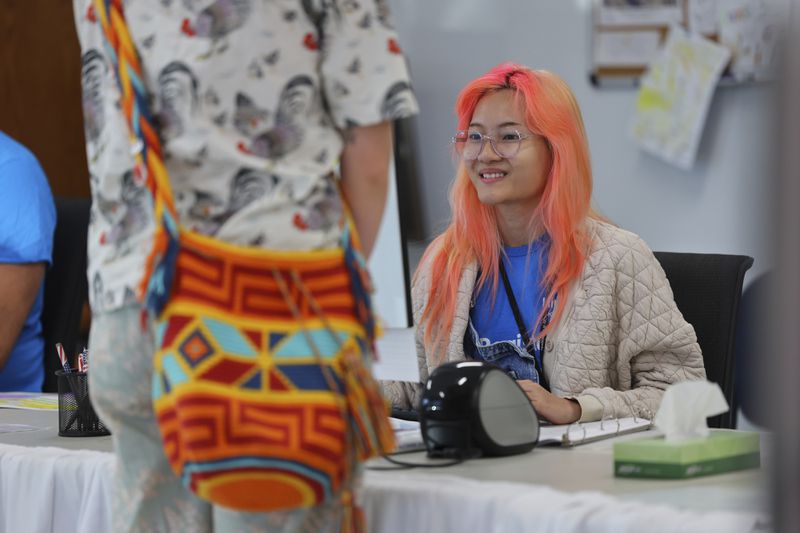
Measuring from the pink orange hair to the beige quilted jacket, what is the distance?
50 mm

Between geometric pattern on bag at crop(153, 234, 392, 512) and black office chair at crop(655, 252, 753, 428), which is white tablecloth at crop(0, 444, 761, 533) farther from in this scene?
black office chair at crop(655, 252, 753, 428)

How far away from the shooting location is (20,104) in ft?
13.0

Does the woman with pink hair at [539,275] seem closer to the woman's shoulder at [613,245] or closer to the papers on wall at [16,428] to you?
the woman's shoulder at [613,245]

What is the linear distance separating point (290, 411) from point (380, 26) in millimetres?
360

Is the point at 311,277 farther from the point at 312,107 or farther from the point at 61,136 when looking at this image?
the point at 61,136

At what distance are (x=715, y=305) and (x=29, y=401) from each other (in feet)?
4.23

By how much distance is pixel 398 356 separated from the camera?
208 cm

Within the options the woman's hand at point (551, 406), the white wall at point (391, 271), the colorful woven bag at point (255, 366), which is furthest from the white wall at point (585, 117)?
the colorful woven bag at point (255, 366)

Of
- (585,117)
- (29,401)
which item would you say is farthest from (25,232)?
(585,117)

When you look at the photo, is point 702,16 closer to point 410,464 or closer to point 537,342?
point 537,342

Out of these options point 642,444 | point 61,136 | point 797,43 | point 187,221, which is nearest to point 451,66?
point 61,136

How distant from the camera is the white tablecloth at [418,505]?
106 centimetres

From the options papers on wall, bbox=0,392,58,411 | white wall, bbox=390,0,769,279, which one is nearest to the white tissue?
papers on wall, bbox=0,392,58,411

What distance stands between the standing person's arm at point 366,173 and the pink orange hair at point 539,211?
973 millimetres
